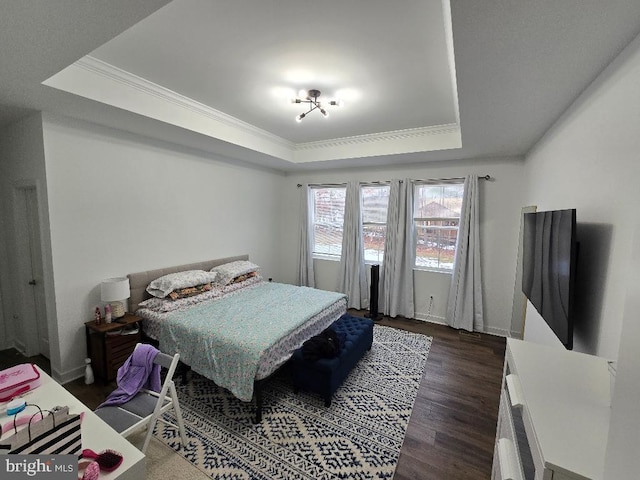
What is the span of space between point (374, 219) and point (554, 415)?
158 inches

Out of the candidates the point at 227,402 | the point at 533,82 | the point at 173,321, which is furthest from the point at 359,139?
the point at 227,402

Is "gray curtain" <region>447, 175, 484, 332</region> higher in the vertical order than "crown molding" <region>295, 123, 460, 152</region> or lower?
lower

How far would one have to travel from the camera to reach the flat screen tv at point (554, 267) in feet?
4.71

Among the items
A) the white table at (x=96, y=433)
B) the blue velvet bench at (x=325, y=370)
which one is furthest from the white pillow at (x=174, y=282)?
the blue velvet bench at (x=325, y=370)

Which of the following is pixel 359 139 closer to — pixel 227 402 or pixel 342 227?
pixel 342 227

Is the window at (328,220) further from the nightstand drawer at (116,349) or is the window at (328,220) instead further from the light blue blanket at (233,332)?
the nightstand drawer at (116,349)

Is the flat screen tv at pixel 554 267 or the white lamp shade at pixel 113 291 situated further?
the white lamp shade at pixel 113 291

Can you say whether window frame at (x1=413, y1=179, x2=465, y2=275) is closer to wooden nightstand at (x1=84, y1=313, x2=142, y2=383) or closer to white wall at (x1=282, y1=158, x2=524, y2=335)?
white wall at (x1=282, y1=158, x2=524, y2=335)

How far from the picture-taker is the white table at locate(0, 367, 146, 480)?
3.59 feet

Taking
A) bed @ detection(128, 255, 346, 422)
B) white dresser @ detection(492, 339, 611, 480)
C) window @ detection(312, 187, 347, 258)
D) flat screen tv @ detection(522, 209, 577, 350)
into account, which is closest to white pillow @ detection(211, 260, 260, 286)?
bed @ detection(128, 255, 346, 422)

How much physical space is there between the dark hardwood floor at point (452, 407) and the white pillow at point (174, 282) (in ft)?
3.32

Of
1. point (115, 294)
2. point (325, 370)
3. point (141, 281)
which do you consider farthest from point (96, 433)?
point (141, 281)

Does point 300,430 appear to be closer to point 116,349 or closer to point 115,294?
point 116,349

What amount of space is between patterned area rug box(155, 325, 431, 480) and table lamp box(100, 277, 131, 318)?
1090 mm
